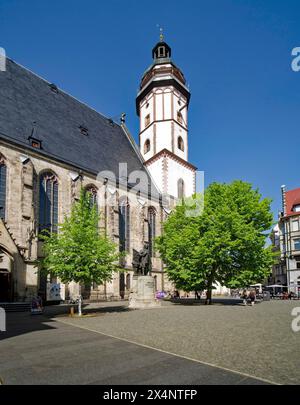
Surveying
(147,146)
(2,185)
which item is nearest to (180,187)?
(147,146)

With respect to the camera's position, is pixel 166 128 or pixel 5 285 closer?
pixel 5 285

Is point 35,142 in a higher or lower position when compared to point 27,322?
higher

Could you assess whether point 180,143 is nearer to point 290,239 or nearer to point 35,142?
point 290,239

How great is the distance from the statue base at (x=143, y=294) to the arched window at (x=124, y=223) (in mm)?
14268

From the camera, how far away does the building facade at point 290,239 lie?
47719 millimetres

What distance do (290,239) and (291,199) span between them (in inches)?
300

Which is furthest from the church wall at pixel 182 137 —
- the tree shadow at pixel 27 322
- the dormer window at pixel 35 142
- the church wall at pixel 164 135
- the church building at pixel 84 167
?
the tree shadow at pixel 27 322

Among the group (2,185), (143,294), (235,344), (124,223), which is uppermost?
(2,185)

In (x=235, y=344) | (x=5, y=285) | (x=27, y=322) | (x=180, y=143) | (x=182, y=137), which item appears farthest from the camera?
(x=182, y=137)

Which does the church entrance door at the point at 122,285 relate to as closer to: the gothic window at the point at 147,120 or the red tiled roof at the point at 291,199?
the gothic window at the point at 147,120

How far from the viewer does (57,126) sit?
3709 centimetres

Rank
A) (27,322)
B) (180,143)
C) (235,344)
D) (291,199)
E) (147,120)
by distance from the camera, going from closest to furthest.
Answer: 1. (235,344)
2. (27,322)
3. (180,143)
4. (147,120)
5. (291,199)
